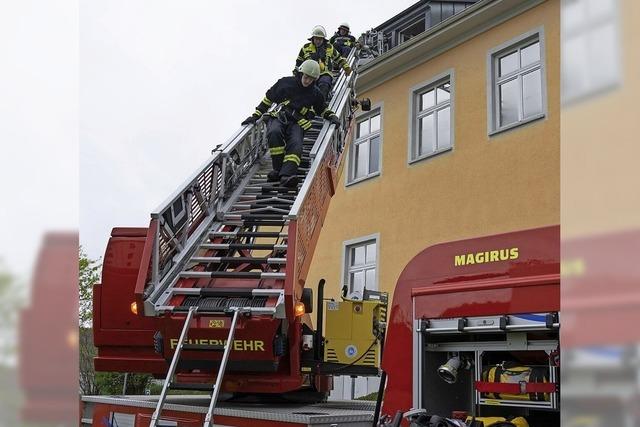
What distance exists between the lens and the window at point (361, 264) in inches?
550

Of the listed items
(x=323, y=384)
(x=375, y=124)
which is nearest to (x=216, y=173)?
(x=323, y=384)

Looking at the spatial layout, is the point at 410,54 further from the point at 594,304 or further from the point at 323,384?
the point at 594,304

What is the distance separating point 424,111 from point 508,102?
80.5 inches

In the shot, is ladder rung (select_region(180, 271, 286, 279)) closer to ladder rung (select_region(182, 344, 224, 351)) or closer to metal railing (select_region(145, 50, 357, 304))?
metal railing (select_region(145, 50, 357, 304))

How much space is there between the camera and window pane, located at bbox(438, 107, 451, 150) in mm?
12773

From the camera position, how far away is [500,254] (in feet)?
14.6

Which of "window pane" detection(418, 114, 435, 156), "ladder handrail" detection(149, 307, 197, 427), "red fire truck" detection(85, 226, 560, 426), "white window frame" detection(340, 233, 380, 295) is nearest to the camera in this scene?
"red fire truck" detection(85, 226, 560, 426)

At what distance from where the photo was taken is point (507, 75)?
1189 centimetres

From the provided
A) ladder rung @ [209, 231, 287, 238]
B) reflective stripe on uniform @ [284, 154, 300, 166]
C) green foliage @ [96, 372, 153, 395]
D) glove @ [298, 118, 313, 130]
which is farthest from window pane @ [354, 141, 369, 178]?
ladder rung @ [209, 231, 287, 238]

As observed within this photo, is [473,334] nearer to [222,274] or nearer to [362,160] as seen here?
[222,274]

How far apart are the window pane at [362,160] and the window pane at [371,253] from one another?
1594 millimetres

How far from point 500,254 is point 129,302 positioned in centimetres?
349

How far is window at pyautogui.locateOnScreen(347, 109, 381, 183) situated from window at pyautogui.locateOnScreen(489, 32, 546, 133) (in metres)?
3.14

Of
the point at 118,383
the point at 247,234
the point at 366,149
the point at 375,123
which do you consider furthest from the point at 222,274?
the point at 375,123
